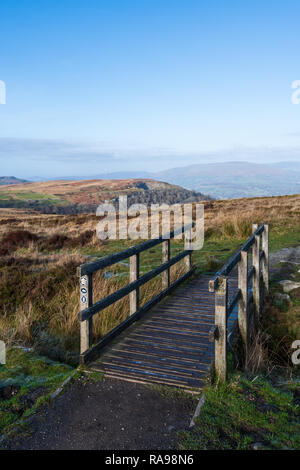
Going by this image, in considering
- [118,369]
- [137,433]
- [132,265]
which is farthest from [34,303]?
[137,433]

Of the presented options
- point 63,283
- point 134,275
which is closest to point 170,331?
point 134,275

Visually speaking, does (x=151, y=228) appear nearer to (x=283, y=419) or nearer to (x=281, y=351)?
(x=281, y=351)

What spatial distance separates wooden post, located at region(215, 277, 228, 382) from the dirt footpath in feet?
1.82

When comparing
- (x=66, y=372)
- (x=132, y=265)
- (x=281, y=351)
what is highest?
(x=132, y=265)

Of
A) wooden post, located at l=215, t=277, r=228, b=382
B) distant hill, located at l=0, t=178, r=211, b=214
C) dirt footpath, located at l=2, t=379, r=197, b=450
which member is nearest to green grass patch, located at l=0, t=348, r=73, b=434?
dirt footpath, located at l=2, t=379, r=197, b=450

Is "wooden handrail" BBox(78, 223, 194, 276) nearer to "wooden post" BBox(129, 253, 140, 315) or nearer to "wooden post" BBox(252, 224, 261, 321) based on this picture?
"wooden post" BBox(129, 253, 140, 315)

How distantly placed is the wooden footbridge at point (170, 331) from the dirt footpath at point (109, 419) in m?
0.31

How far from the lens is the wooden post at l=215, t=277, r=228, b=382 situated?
4.24 meters

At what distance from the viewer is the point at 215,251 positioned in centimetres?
1316

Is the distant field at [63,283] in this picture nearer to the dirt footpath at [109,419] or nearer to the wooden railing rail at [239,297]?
the dirt footpath at [109,419]

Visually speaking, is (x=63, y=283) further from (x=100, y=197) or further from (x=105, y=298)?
(x=100, y=197)

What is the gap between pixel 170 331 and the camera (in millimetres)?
5891

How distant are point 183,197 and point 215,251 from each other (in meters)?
68.2

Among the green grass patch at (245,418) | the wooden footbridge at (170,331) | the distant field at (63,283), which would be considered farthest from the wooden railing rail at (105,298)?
the green grass patch at (245,418)
